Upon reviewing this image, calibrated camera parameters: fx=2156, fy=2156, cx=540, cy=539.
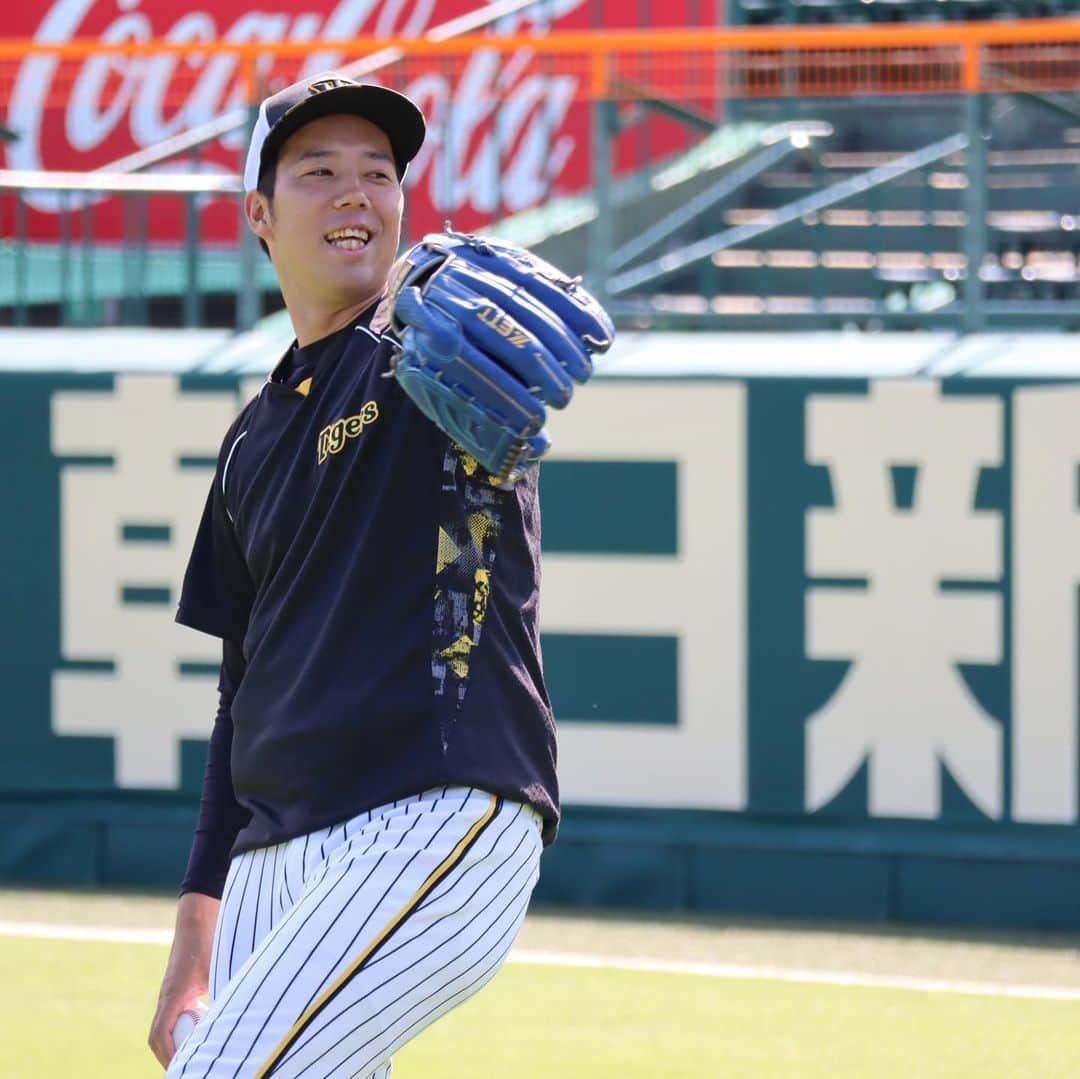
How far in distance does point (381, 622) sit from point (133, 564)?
451 centimetres

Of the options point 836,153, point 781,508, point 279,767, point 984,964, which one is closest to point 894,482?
point 781,508

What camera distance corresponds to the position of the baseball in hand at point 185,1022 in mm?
2863

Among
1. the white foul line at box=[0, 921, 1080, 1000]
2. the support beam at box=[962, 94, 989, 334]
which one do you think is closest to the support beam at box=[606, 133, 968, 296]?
the support beam at box=[962, 94, 989, 334]

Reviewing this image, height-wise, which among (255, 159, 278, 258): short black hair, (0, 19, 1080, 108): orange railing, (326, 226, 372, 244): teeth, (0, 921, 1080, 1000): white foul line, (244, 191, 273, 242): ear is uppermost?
(0, 19, 1080, 108): orange railing

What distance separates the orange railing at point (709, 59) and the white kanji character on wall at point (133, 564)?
116cm

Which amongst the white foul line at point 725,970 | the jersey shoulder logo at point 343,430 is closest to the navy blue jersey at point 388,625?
the jersey shoulder logo at point 343,430

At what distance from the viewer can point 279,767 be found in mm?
2627

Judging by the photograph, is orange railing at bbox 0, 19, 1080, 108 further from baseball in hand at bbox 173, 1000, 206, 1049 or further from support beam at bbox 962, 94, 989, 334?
baseball in hand at bbox 173, 1000, 206, 1049

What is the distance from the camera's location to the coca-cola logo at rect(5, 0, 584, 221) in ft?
25.4

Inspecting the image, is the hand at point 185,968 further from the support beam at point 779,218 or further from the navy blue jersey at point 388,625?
the support beam at point 779,218

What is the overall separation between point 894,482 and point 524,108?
273cm

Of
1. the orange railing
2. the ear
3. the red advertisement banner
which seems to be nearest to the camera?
the ear

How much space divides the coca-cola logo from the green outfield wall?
51.8 inches

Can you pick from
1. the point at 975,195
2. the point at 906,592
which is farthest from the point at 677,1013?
the point at 975,195
